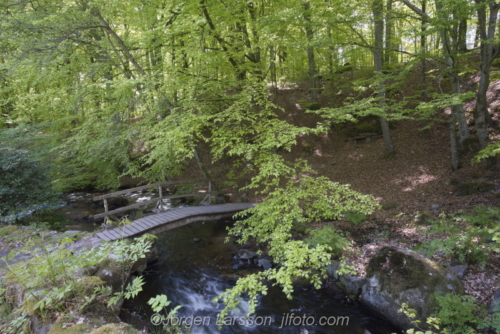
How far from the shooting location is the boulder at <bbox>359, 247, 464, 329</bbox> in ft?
14.5

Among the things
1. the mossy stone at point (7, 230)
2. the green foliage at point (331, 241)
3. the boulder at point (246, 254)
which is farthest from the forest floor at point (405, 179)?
the mossy stone at point (7, 230)

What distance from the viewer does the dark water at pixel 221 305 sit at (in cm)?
498

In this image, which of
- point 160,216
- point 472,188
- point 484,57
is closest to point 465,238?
point 472,188

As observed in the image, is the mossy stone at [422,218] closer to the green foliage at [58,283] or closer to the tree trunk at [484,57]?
the tree trunk at [484,57]

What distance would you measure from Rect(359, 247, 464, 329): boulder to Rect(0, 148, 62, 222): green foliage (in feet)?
33.1

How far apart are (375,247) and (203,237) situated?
18.4 feet

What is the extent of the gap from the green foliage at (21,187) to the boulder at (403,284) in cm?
1008

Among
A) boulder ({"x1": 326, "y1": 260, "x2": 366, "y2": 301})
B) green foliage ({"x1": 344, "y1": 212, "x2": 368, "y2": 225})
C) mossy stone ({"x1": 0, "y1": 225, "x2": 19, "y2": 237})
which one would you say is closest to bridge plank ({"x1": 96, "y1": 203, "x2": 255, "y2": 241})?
mossy stone ({"x1": 0, "y1": 225, "x2": 19, "y2": 237})

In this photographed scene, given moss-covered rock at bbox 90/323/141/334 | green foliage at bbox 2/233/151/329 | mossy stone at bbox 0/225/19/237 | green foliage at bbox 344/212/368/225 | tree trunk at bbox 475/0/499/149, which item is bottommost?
green foliage at bbox 344/212/368/225

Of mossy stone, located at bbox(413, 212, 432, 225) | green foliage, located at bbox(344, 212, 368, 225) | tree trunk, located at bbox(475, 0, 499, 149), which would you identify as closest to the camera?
tree trunk, located at bbox(475, 0, 499, 149)

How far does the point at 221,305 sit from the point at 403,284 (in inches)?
152

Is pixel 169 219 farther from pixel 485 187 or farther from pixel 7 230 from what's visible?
pixel 485 187

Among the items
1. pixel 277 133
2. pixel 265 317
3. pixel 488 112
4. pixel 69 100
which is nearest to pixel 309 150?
pixel 488 112

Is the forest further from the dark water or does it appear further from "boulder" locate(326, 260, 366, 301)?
the dark water
